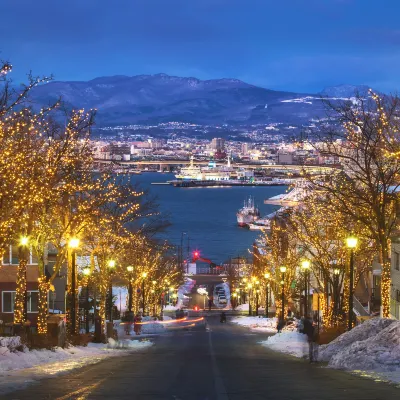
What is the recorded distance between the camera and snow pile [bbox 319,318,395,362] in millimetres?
24125

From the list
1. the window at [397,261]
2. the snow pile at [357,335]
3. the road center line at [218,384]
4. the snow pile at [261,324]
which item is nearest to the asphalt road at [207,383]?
the road center line at [218,384]

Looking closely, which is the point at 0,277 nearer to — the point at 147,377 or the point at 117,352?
the point at 117,352

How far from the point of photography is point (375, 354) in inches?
817

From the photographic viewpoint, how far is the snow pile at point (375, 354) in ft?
65.8

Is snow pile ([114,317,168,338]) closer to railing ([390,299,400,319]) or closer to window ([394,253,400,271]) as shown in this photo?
railing ([390,299,400,319])

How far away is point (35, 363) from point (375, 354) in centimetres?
937

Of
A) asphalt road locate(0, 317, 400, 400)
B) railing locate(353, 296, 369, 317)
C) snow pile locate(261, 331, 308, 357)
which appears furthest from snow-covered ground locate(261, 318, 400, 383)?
railing locate(353, 296, 369, 317)

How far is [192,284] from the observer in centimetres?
14562

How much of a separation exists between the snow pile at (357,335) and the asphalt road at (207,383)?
39.0 inches

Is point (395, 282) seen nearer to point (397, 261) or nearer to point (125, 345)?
point (397, 261)

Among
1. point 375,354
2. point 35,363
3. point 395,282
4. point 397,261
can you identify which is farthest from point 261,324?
point 375,354

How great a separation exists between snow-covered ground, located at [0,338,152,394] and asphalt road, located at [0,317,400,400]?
485 millimetres

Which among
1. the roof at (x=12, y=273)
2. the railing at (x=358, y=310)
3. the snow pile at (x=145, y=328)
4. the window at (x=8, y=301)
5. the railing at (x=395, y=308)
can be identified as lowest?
the snow pile at (x=145, y=328)

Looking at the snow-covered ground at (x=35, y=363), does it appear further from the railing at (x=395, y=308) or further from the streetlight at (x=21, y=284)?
the railing at (x=395, y=308)
